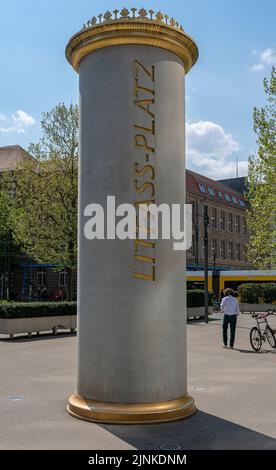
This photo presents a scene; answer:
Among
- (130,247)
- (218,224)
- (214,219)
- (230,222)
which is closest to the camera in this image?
(130,247)

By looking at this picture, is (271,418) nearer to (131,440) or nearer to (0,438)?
(131,440)

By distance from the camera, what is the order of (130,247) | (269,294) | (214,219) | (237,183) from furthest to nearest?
→ (237,183) < (214,219) < (269,294) < (130,247)

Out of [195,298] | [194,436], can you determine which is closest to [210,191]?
[195,298]

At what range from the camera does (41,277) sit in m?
56.8

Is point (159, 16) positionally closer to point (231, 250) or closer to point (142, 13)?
point (142, 13)

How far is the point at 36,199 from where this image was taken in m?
28.6

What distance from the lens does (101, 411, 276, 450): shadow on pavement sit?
566 centimetres

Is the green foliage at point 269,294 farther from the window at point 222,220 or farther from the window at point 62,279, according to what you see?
the window at point 222,220

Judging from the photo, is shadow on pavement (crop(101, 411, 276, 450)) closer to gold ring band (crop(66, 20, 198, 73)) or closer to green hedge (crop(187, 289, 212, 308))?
gold ring band (crop(66, 20, 198, 73))

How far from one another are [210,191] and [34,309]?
174 feet

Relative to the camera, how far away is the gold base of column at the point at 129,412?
6469 millimetres

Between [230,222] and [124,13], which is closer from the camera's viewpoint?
[124,13]

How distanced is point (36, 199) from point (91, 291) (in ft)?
73.3
